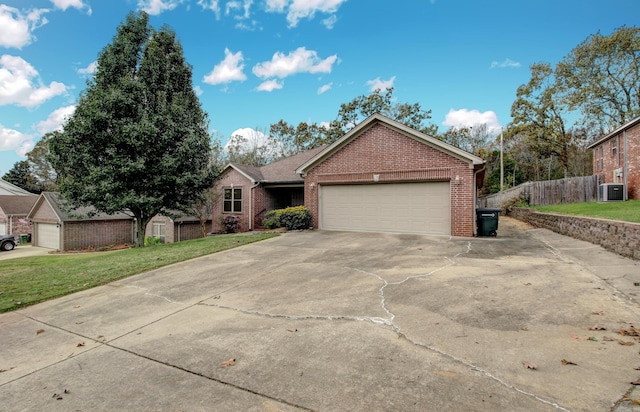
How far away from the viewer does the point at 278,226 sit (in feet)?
50.4

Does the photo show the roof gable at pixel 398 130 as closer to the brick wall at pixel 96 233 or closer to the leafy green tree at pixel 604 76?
the brick wall at pixel 96 233

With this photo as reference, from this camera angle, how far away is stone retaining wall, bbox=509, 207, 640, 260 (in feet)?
23.6

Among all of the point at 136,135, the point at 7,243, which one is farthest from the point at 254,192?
the point at 7,243

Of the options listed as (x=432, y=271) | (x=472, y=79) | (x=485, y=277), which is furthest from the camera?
(x=472, y=79)

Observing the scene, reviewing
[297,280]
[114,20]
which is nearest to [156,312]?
[297,280]

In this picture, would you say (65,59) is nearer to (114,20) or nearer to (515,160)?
(114,20)

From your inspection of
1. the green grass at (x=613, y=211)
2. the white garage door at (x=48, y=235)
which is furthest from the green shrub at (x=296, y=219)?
the white garage door at (x=48, y=235)

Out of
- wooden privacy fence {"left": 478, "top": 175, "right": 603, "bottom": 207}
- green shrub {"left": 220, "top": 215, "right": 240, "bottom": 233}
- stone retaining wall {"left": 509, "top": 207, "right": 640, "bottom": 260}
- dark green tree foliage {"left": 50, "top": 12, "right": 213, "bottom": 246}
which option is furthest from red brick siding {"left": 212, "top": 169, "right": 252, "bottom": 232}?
wooden privacy fence {"left": 478, "top": 175, "right": 603, "bottom": 207}

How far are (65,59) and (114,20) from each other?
20.5ft

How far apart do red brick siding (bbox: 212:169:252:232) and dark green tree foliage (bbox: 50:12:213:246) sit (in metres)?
4.63

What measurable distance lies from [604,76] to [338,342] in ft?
108

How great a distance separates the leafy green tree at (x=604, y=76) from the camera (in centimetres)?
2352

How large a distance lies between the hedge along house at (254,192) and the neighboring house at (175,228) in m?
4.15

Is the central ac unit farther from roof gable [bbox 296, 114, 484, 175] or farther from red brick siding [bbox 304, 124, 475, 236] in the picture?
red brick siding [bbox 304, 124, 475, 236]
